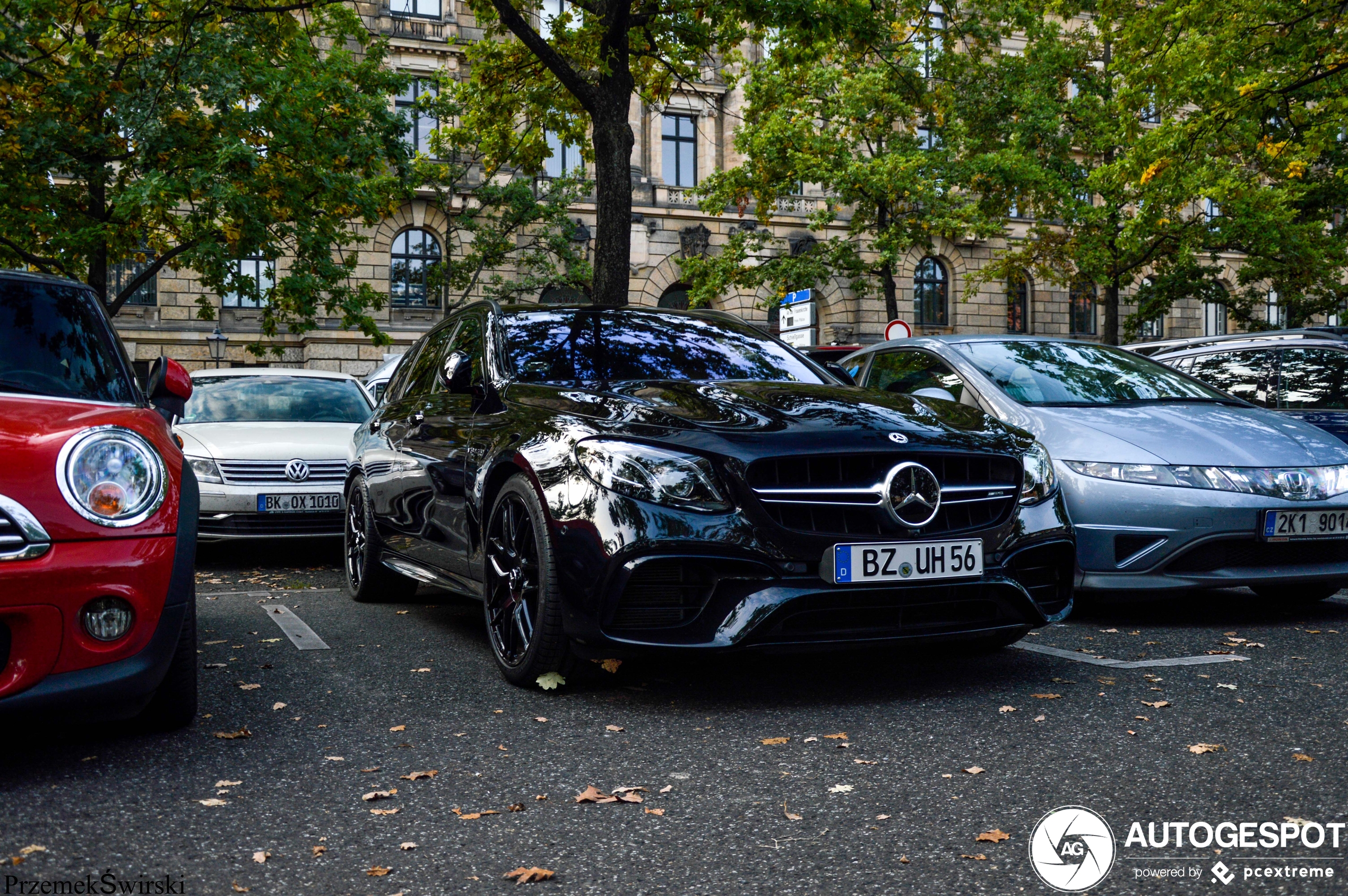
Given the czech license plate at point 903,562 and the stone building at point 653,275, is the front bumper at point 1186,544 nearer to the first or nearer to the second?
the czech license plate at point 903,562

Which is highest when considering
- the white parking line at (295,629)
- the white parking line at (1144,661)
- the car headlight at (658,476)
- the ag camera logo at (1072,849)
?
the car headlight at (658,476)

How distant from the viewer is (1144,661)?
5117 millimetres

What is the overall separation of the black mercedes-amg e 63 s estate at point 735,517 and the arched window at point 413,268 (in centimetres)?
3151

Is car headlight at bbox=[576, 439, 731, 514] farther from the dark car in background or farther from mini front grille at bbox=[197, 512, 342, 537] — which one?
the dark car in background

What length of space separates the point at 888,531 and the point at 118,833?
245 centimetres

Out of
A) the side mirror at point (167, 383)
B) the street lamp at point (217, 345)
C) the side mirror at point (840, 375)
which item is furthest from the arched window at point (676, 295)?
the side mirror at point (167, 383)

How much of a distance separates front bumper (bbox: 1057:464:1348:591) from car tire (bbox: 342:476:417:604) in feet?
11.5

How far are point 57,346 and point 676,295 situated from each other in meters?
35.4

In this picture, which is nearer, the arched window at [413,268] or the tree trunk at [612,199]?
the tree trunk at [612,199]

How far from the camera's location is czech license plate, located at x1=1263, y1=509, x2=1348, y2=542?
579 cm

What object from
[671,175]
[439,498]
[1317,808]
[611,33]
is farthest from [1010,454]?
[671,175]

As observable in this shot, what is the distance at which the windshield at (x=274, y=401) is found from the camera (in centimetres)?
1030

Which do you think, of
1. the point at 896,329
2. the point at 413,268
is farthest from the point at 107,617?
the point at 413,268

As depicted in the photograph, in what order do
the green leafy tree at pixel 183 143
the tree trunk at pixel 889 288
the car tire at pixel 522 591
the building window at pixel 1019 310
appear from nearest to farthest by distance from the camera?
the car tire at pixel 522 591, the green leafy tree at pixel 183 143, the tree trunk at pixel 889 288, the building window at pixel 1019 310
